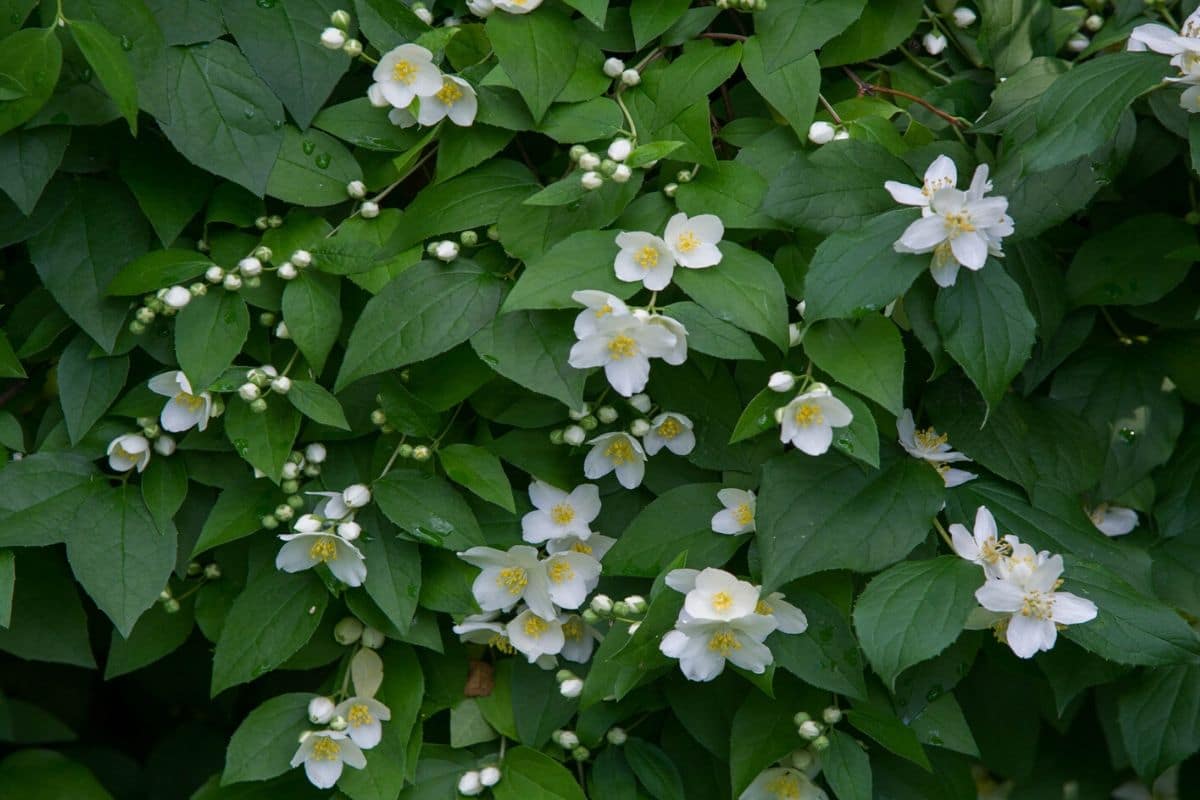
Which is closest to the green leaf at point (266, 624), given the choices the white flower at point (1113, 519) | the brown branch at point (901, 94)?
the brown branch at point (901, 94)

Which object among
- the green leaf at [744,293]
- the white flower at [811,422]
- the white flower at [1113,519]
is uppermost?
the green leaf at [744,293]

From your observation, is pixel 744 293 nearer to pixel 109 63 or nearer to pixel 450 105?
pixel 450 105

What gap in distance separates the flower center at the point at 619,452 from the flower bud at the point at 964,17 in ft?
2.99

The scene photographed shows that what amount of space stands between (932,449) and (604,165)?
648 mm

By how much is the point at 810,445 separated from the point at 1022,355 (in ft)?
1.07

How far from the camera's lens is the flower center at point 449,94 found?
1.58 m

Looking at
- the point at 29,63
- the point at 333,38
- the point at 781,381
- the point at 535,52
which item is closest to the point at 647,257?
the point at 781,381

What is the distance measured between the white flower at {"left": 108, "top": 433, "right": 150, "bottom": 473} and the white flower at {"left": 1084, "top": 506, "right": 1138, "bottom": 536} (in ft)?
5.13

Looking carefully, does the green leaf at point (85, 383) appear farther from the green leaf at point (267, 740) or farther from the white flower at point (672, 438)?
the white flower at point (672, 438)

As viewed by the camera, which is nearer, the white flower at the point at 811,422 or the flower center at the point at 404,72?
the white flower at the point at 811,422

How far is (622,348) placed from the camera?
1.47 metres

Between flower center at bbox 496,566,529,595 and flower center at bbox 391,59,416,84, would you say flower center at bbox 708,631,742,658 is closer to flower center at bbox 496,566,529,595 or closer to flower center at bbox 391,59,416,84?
flower center at bbox 496,566,529,595

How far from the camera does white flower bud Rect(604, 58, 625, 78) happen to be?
1624mm

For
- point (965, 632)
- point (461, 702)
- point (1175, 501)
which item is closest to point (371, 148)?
point (461, 702)
